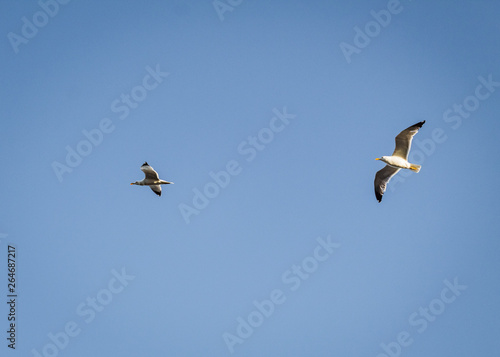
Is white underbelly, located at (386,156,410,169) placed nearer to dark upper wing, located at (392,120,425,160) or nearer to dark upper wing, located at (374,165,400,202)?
dark upper wing, located at (392,120,425,160)

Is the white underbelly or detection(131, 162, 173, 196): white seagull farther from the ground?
detection(131, 162, 173, 196): white seagull

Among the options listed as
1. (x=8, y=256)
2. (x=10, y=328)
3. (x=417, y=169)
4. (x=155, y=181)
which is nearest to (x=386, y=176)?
(x=417, y=169)

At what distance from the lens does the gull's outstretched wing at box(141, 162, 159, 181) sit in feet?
108

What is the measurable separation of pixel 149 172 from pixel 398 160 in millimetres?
13612

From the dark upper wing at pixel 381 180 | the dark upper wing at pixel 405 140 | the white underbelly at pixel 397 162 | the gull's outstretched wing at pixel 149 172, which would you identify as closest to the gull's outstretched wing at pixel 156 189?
the gull's outstretched wing at pixel 149 172

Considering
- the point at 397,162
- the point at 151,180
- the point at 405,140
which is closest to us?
the point at 405,140

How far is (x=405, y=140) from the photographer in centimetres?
2858

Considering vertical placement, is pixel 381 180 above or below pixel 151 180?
below

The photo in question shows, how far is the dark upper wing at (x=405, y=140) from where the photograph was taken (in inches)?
1107

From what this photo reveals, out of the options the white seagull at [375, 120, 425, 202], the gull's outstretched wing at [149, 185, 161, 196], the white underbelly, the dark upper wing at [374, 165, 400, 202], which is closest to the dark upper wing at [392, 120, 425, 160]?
the white seagull at [375, 120, 425, 202]

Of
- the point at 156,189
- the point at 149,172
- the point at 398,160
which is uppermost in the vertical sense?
the point at 149,172

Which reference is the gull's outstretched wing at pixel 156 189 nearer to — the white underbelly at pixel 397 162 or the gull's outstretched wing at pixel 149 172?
the gull's outstretched wing at pixel 149 172

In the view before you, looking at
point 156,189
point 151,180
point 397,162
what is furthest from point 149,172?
point 397,162

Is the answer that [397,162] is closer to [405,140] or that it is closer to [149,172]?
[405,140]
